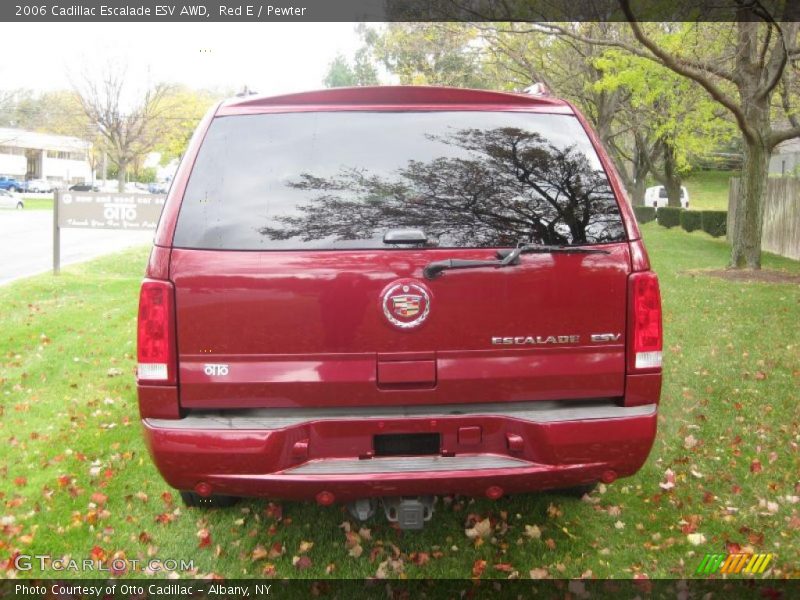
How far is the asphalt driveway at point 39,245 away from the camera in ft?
48.6

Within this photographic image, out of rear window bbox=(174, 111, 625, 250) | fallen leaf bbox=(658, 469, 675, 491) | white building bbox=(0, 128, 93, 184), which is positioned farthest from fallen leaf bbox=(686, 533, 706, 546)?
white building bbox=(0, 128, 93, 184)

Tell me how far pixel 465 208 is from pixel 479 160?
242mm

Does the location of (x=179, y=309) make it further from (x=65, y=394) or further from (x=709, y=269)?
(x=709, y=269)

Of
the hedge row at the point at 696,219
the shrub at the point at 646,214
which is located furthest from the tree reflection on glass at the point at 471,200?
the shrub at the point at 646,214

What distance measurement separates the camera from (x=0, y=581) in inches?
132

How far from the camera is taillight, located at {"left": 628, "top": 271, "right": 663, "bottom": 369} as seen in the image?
296 centimetres

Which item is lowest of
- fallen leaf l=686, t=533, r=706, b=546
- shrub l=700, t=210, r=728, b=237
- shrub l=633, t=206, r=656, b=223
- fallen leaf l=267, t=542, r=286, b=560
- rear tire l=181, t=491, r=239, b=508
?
fallen leaf l=267, t=542, r=286, b=560

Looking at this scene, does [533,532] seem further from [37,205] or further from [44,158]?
[44,158]

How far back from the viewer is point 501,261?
286 centimetres

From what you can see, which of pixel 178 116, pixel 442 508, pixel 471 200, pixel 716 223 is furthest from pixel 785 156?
pixel 471 200

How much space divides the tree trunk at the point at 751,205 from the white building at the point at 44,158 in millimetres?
61654

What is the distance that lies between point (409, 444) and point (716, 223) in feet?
79.5

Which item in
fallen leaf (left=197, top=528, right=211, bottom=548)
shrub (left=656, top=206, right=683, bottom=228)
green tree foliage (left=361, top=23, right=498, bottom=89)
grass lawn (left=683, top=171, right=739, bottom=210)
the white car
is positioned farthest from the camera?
the white car

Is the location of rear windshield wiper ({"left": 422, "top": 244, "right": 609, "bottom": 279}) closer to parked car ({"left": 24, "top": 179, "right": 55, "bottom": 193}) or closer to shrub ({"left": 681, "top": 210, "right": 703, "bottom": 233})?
shrub ({"left": 681, "top": 210, "right": 703, "bottom": 233})
